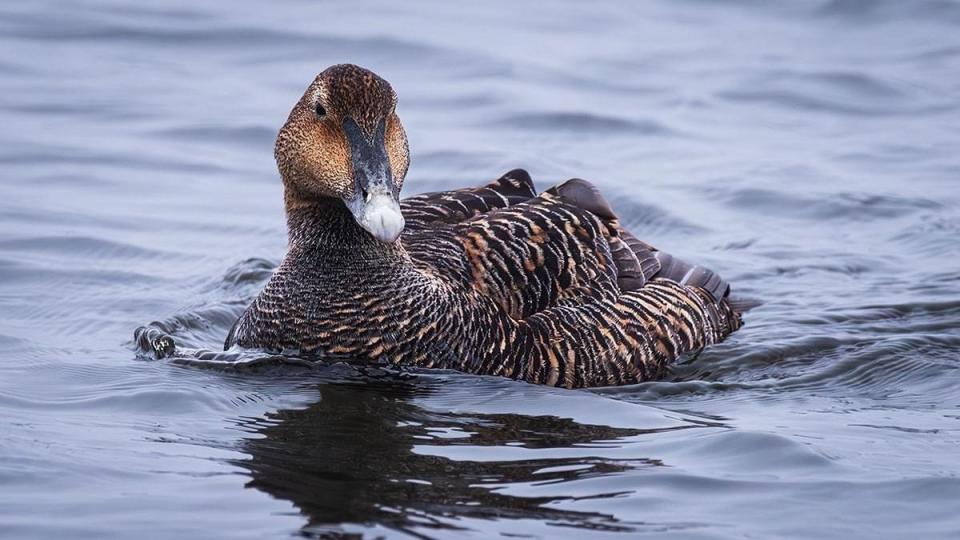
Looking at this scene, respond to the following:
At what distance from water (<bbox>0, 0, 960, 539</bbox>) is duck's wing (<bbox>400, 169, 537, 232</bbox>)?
1237 millimetres

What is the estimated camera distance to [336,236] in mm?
8570

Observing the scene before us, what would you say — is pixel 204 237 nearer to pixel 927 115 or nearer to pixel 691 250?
pixel 691 250

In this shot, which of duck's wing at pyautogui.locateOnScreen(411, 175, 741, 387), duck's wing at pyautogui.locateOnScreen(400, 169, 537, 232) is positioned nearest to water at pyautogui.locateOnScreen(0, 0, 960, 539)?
duck's wing at pyautogui.locateOnScreen(411, 175, 741, 387)

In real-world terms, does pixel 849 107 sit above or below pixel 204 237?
above

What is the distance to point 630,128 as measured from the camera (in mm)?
15555

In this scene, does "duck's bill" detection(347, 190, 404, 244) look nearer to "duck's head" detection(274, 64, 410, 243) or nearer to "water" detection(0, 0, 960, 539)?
"duck's head" detection(274, 64, 410, 243)

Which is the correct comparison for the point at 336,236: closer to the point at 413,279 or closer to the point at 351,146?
the point at 413,279

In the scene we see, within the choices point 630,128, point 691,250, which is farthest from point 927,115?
point 691,250

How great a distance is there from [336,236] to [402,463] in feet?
5.75

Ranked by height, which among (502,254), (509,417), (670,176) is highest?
(670,176)

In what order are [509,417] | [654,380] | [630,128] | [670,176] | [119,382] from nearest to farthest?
[509,417]
[119,382]
[654,380]
[670,176]
[630,128]

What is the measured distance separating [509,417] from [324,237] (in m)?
1.44

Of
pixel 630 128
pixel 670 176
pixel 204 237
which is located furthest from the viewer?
pixel 630 128

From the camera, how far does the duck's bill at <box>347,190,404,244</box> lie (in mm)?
7816
